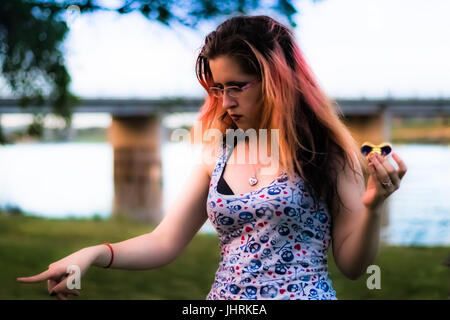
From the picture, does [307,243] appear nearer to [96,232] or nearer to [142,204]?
[96,232]

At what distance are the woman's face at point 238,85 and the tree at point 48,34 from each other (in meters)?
3.68

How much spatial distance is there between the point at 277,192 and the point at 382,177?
0.32 meters

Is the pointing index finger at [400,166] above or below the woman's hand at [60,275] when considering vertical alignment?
above

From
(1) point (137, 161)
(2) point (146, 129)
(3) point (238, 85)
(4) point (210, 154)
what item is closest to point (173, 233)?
(4) point (210, 154)

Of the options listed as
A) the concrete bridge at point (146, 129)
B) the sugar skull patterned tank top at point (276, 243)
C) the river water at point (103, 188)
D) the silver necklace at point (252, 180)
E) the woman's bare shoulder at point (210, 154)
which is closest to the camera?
the sugar skull patterned tank top at point (276, 243)

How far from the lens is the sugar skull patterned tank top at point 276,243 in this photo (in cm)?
168

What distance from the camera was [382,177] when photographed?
5.01ft

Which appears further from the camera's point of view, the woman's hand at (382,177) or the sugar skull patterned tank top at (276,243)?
the sugar skull patterned tank top at (276,243)

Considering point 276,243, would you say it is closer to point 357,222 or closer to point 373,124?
point 357,222

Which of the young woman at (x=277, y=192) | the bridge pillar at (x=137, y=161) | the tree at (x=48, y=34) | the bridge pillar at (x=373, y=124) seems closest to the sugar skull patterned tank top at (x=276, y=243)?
the young woman at (x=277, y=192)
